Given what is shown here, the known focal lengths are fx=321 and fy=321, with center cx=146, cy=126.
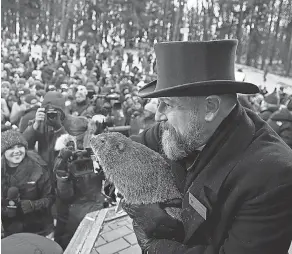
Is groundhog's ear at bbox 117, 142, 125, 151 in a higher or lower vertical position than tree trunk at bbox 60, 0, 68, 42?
lower

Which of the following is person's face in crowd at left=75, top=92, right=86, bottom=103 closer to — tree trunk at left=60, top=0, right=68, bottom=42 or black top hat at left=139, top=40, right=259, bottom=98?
black top hat at left=139, top=40, right=259, bottom=98

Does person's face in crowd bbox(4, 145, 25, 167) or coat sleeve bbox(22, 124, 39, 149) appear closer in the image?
person's face in crowd bbox(4, 145, 25, 167)

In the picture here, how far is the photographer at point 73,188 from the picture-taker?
11.0 ft

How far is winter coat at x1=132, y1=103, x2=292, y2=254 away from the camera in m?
1.45

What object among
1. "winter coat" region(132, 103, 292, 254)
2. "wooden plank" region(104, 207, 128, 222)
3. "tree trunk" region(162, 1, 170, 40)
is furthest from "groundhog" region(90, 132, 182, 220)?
"tree trunk" region(162, 1, 170, 40)

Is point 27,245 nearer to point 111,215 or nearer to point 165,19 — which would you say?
point 111,215

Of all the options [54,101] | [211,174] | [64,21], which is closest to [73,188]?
[54,101]

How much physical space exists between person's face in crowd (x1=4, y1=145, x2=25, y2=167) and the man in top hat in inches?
90.5

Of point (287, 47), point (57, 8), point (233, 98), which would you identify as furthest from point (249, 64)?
point (233, 98)

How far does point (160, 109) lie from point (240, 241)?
2.67 ft

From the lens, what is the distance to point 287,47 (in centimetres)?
3481

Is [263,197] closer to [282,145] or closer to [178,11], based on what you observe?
[282,145]


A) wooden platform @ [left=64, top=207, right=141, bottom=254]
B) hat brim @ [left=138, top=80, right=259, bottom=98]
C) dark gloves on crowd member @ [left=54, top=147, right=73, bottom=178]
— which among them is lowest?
wooden platform @ [left=64, top=207, right=141, bottom=254]

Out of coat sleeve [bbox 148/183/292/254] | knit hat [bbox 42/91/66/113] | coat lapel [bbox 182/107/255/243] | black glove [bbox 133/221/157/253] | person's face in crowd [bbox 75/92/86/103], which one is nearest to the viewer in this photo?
coat sleeve [bbox 148/183/292/254]
